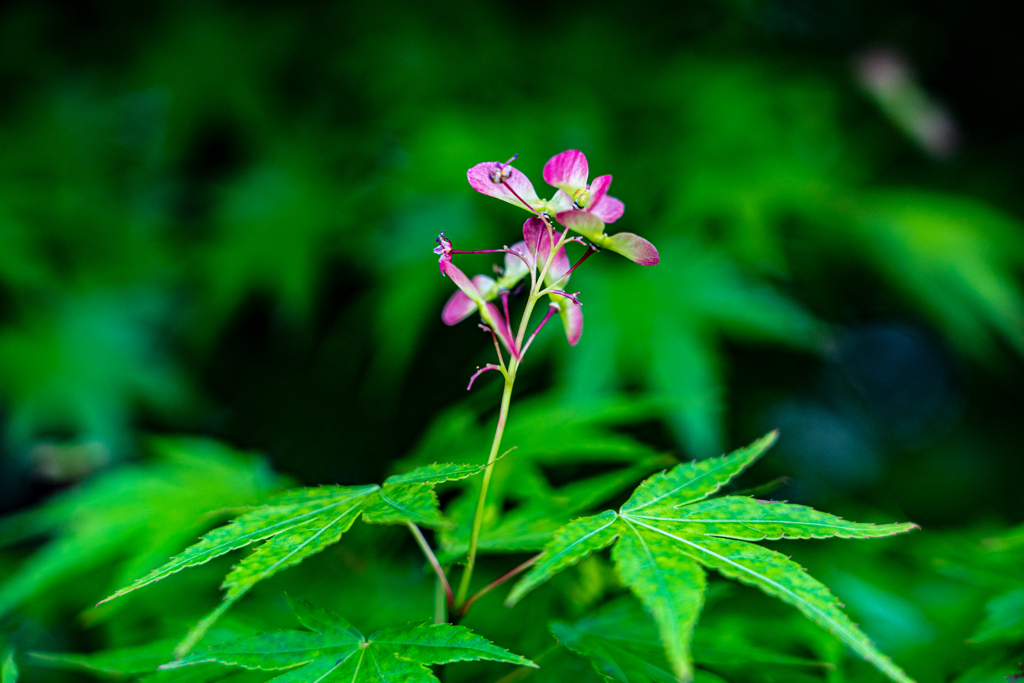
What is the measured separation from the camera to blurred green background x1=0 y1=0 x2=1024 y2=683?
Answer: 2.69 ft

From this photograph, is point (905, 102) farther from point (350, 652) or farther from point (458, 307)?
point (350, 652)

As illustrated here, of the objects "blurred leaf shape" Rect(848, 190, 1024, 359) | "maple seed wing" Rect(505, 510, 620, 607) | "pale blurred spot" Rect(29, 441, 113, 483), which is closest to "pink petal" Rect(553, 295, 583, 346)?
"maple seed wing" Rect(505, 510, 620, 607)

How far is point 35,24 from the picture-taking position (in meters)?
1.51

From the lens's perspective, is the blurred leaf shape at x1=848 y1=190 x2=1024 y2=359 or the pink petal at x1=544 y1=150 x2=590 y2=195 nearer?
the pink petal at x1=544 y1=150 x2=590 y2=195

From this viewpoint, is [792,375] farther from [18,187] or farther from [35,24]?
[35,24]

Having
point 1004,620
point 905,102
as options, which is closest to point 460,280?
point 1004,620

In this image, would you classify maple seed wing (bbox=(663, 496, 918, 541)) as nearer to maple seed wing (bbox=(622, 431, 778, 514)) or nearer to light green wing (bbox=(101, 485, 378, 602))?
maple seed wing (bbox=(622, 431, 778, 514))

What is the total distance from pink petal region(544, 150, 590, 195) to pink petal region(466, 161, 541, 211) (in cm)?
1

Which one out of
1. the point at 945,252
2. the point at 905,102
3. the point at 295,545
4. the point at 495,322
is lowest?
the point at 295,545

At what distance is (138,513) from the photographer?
25.3 inches

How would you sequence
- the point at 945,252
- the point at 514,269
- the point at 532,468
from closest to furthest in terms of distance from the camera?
the point at 514,269
the point at 532,468
the point at 945,252

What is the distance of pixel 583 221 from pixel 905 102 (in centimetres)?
136

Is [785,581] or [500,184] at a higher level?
[500,184]

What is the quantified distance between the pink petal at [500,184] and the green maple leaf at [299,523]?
16 cm
